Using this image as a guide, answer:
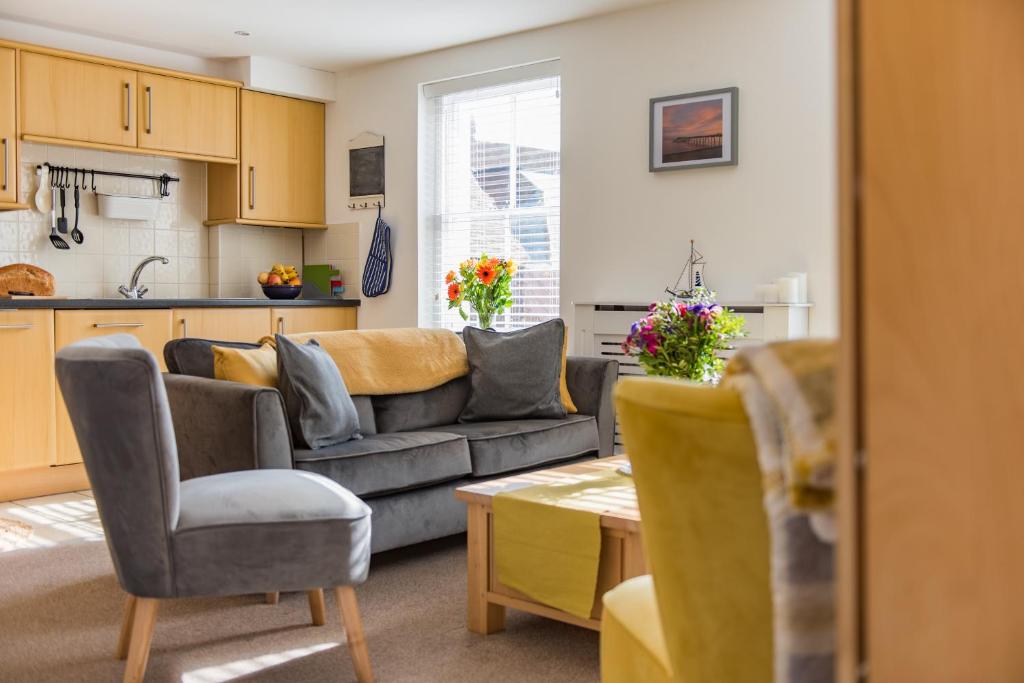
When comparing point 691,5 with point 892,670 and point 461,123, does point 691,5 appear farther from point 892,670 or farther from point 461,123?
point 892,670

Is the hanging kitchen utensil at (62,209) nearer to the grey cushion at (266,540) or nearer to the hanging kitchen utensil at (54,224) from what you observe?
the hanging kitchen utensil at (54,224)

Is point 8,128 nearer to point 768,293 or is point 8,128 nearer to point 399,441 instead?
point 399,441

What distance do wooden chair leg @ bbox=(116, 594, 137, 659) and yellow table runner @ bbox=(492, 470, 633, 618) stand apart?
990 mm

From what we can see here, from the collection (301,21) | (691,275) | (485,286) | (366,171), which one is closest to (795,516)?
(691,275)

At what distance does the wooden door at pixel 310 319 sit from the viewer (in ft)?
19.4

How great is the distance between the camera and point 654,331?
112 inches

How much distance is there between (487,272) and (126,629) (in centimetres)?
291

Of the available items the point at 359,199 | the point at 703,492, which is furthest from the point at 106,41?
the point at 703,492

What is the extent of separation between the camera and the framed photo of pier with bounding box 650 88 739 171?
4.76 metres

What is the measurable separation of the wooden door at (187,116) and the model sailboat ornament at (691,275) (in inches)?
113

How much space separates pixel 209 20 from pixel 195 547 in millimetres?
3837

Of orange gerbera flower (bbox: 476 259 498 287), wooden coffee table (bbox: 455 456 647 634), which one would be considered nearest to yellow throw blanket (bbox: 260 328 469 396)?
orange gerbera flower (bbox: 476 259 498 287)

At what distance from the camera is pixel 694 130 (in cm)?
489

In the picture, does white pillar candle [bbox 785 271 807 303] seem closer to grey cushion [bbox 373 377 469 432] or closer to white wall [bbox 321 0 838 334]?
white wall [bbox 321 0 838 334]
